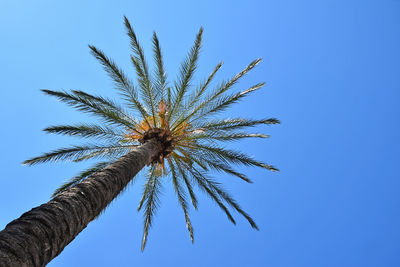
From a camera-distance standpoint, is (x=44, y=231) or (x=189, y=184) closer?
(x=44, y=231)

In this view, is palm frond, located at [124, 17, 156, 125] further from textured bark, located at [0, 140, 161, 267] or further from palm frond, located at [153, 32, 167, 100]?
textured bark, located at [0, 140, 161, 267]

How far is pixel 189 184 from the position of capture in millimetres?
9891

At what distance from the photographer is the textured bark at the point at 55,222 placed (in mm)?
2475

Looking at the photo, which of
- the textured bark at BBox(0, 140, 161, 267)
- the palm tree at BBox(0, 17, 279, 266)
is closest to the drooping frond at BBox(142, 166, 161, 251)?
the palm tree at BBox(0, 17, 279, 266)

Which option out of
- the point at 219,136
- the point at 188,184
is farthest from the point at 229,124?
the point at 188,184

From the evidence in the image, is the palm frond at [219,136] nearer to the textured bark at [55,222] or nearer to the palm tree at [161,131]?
the palm tree at [161,131]

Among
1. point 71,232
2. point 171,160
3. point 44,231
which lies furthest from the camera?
point 171,160

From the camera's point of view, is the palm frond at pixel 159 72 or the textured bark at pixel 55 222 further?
the palm frond at pixel 159 72

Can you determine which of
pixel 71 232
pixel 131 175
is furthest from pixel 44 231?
pixel 131 175

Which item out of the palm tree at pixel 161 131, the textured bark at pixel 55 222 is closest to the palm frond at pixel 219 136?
the palm tree at pixel 161 131

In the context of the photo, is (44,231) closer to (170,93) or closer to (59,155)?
(59,155)

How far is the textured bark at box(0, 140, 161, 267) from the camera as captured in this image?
97.4 inches

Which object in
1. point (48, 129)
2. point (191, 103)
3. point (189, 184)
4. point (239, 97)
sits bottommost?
point (189, 184)

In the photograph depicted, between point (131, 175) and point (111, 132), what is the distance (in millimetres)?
3595
